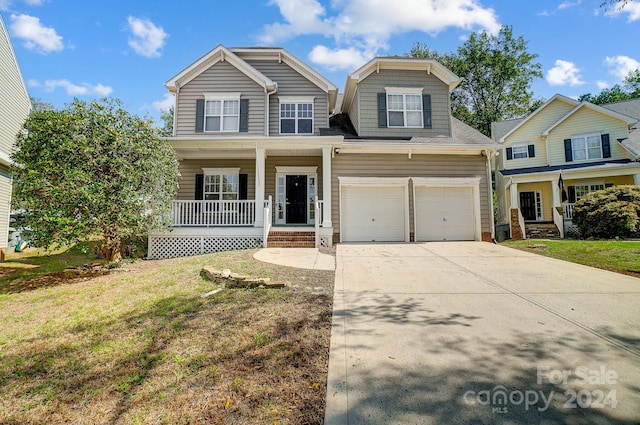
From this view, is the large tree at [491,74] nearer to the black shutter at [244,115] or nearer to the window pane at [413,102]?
the window pane at [413,102]

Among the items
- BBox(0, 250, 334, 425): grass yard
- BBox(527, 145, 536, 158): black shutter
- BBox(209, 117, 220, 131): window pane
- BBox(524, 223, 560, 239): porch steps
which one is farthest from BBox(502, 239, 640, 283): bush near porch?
BBox(209, 117, 220, 131): window pane

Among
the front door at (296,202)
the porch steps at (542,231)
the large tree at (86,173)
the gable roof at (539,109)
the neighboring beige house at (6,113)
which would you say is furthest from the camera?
the gable roof at (539,109)

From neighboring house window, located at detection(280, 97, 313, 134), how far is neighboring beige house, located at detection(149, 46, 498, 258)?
0.14 ft

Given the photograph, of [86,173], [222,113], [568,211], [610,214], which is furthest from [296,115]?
[568,211]

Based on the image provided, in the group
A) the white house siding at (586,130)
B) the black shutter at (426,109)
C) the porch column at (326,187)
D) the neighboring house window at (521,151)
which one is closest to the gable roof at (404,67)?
the black shutter at (426,109)

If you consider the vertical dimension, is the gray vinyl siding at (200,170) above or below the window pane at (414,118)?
below

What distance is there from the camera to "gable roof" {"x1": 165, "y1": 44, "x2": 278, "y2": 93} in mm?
11844

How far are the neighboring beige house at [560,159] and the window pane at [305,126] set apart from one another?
10467mm

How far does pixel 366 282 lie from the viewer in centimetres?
546

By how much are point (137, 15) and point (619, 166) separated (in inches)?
878

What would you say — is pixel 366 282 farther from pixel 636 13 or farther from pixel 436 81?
pixel 436 81

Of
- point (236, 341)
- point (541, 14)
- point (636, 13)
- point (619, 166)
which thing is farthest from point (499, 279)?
point (619, 166)

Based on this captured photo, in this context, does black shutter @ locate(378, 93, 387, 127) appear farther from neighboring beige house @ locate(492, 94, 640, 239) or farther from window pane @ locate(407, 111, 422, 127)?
neighboring beige house @ locate(492, 94, 640, 239)

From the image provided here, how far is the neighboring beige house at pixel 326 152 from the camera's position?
1059 cm
